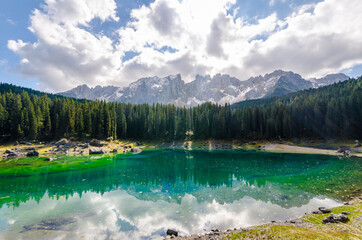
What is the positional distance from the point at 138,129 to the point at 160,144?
17.9 metres

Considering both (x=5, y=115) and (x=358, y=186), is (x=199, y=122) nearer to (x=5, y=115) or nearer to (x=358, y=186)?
(x=358, y=186)

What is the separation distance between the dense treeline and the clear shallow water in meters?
56.9

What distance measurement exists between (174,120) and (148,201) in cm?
8878

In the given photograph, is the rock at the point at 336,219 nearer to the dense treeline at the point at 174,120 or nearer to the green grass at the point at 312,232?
the green grass at the point at 312,232

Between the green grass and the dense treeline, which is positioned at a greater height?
the dense treeline

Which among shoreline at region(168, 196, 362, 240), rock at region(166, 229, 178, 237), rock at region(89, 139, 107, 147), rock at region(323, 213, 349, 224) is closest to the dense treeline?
rock at region(89, 139, 107, 147)

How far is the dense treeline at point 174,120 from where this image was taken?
8075 cm

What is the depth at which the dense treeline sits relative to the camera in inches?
3179

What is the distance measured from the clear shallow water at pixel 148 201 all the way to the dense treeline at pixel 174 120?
2240 inches

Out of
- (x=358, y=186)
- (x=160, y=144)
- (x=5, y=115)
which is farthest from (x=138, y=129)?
(x=358, y=186)

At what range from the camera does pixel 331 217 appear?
13.4 m

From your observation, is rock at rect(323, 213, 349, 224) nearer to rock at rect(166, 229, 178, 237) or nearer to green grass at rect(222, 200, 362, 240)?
green grass at rect(222, 200, 362, 240)

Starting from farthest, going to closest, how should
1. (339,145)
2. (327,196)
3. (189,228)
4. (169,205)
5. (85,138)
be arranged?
(85,138) → (339,145) → (327,196) → (169,205) → (189,228)

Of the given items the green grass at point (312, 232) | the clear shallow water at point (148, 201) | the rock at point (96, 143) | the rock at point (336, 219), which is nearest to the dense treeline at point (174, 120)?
the rock at point (96, 143)
